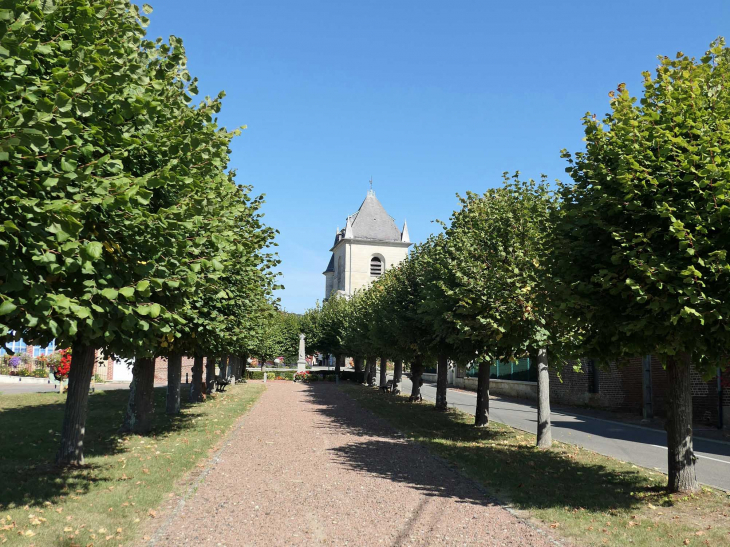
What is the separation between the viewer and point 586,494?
9.13m

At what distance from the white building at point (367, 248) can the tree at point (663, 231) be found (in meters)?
78.5

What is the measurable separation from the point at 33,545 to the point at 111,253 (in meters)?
3.20

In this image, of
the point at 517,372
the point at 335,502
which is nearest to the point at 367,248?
the point at 517,372

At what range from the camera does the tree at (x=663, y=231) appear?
746 centimetres

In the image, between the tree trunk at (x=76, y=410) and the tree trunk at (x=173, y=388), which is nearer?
the tree trunk at (x=76, y=410)

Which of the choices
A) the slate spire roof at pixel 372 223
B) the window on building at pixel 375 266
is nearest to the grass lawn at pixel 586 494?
the window on building at pixel 375 266

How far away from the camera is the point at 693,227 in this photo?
7.84 m

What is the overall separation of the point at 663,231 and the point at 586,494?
14.1 feet

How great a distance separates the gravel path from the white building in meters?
75.0

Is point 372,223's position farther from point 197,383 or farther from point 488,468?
point 488,468

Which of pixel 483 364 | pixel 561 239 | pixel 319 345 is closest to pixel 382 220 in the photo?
pixel 319 345

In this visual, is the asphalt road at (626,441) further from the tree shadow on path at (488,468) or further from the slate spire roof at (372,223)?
the slate spire roof at (372,223)

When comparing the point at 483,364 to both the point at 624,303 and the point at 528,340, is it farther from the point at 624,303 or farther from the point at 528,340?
the point at 624,303

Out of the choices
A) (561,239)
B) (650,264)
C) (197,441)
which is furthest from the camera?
(197,441)
